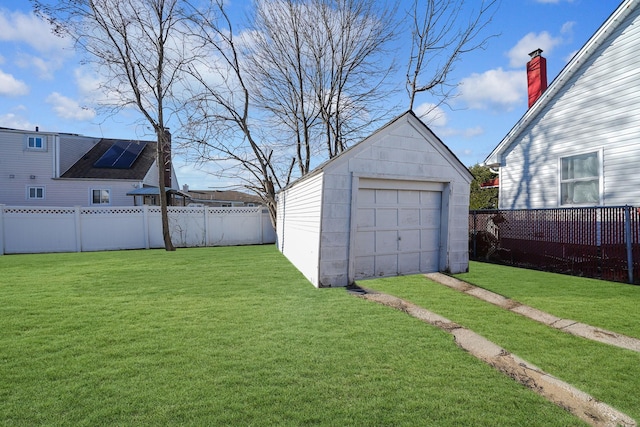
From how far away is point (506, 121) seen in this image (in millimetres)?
12055

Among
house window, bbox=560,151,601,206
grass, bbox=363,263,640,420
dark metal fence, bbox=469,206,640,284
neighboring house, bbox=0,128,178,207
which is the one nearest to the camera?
grass, bbox=363,263,640,420

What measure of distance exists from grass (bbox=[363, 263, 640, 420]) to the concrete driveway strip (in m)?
0.18

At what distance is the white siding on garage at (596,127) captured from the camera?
24.1 ft

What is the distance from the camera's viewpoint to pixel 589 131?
8195 millimetres

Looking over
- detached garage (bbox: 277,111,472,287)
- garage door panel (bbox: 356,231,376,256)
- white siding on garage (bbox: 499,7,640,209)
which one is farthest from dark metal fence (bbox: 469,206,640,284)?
garage door panel (bbox: 356,231,376,256)

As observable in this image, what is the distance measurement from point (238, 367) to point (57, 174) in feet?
71.9

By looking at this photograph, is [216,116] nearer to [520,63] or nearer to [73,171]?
[73,171]

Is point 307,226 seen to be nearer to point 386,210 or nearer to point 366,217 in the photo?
point 366,217

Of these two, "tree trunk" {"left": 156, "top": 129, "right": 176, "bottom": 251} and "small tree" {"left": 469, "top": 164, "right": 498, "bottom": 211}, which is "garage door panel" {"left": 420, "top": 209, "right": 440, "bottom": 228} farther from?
"small tree" {"left": 469, "top": 164, "right": 498, "bottom": 211}

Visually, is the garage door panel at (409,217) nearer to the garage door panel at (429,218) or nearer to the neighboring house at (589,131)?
the garage door panel at (429,218)

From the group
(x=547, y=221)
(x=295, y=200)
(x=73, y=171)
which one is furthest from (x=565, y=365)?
(x=73, y=171)

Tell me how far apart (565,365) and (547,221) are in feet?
20.8

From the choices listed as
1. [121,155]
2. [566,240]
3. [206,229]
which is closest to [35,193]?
[121,155]

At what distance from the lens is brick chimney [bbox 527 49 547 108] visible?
416 inches
